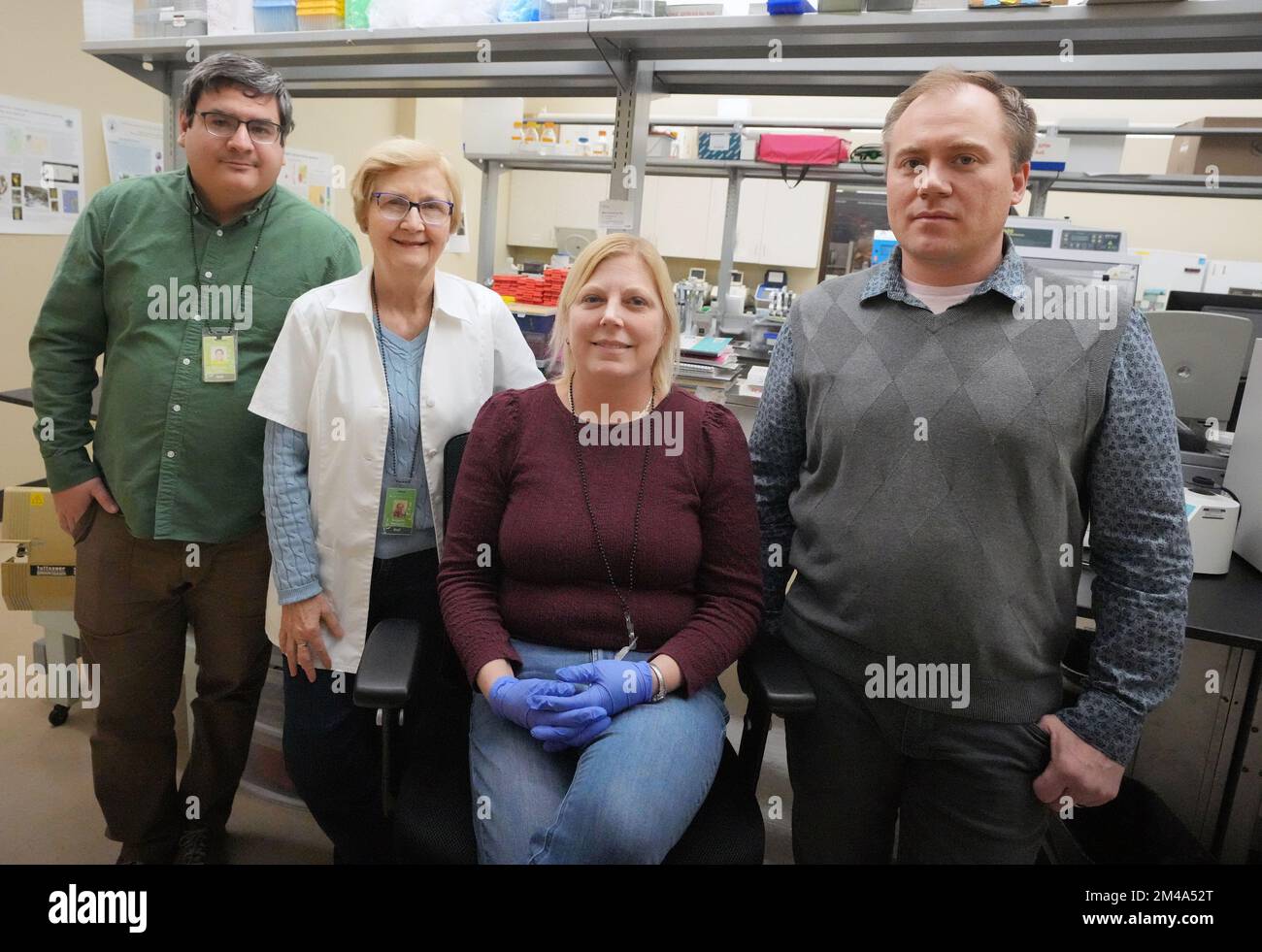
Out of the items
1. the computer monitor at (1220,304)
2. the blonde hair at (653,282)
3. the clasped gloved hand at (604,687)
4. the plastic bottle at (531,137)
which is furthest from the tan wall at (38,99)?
the computer monitor at (1220,304)

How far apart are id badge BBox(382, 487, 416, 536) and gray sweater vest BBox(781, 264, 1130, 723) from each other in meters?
0.78

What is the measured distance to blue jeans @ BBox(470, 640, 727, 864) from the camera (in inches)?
44.0

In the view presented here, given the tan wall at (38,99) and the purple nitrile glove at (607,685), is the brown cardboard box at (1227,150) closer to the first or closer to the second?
the purple nitrile glove at (607,685)

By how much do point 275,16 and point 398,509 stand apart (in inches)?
65.8

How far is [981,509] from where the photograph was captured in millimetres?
1145

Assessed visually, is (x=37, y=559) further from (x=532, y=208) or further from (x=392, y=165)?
(x=532, y=208)

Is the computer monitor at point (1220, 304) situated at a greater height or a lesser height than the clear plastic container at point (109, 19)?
lesser

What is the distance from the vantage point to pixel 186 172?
1.58m

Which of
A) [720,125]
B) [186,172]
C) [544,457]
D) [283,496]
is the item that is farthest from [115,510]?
[720,125]

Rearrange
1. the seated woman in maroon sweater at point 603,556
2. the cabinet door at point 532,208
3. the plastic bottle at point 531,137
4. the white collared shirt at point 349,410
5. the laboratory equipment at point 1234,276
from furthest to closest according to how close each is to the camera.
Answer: the cabinet door at point 532,208
the laboratory equipment at point 1234,276
the plastic bottle at point 531,137
the white collared shirt at point 349,410
the seated woman in maroon sweater at point 603,556

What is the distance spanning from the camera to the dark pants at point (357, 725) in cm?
149

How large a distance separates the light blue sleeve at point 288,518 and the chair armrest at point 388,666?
0.65ft

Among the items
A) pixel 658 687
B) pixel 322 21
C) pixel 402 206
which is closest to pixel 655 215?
pixel 322 21

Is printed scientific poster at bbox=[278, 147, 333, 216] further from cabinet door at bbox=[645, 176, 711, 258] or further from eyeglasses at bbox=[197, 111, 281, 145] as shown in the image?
eyeglasses at bbox=[197, 111, 281, 145]
